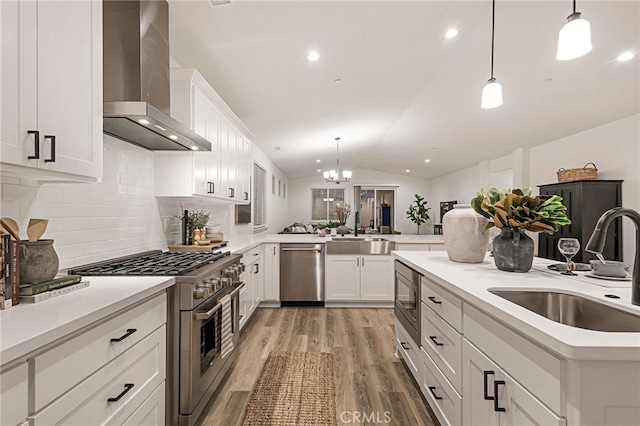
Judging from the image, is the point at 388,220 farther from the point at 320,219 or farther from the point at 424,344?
the point at 424,344

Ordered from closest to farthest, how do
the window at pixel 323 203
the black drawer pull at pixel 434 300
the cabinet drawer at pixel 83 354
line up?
the cabinet drawer at pixel 83 354 → the black drawer pull at pixel 434 300 → the window at pixel 323 203

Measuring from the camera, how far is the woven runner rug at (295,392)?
202cm

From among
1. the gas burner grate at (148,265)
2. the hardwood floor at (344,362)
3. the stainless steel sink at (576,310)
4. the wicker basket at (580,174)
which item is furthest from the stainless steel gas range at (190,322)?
the wicker basket at (580,174)

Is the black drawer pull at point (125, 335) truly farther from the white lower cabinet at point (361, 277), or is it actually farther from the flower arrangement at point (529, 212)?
the white lower cabinet at point (361, 277)

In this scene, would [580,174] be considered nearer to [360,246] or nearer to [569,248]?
[360,246]

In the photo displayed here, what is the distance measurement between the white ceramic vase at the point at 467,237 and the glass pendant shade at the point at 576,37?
96 centimetres

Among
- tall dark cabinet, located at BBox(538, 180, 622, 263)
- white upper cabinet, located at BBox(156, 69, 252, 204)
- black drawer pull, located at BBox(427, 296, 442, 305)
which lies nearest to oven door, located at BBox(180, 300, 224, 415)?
white upper cabinet, located at BBox(156, 69, 252, 204)

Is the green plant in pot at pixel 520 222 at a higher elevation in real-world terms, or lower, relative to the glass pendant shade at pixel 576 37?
lower

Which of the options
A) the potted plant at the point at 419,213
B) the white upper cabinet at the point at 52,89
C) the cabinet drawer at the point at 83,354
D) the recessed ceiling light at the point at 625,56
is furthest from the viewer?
the potted plant at the point at 419,213

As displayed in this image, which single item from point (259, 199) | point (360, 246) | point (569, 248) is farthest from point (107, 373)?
point (259, 199)

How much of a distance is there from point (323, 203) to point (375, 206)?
195cm

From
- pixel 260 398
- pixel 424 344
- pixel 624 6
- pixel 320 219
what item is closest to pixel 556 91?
pixel 624 6

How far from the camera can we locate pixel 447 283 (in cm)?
153

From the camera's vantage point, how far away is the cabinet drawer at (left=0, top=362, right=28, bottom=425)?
2.56 ft
